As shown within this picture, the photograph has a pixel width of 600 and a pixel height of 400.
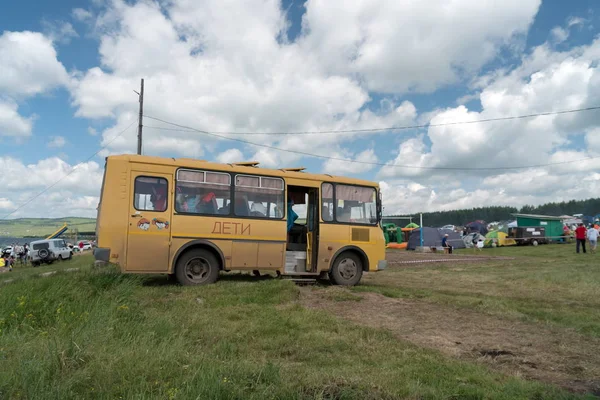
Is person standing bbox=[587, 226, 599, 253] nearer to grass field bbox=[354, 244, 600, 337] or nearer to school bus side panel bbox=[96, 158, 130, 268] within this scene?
grass field bbox=[354, 244, 600, 337]

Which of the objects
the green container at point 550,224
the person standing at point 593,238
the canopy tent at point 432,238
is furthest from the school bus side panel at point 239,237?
the green container at point 550,224

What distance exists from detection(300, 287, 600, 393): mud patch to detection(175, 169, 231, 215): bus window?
296 centimetres

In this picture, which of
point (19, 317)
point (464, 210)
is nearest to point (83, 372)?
point (19, 317)

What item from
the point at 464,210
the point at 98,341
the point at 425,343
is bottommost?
the point at 425,343

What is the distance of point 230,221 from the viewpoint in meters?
10.1

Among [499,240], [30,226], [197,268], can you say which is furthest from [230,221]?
[30,226]

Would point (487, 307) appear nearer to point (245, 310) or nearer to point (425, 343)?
point (425, 343)

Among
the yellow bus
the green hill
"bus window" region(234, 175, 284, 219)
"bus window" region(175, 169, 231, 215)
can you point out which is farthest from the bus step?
the green hill

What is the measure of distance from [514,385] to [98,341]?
409 cm

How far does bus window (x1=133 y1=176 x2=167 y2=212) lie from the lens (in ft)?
30.6

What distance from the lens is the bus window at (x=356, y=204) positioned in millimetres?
11594

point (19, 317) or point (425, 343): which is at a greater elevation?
point (19, 317)

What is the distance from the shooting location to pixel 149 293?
856cm

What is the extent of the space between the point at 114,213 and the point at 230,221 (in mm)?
2486
